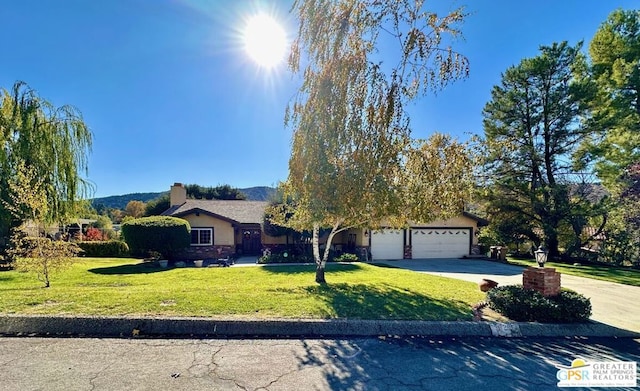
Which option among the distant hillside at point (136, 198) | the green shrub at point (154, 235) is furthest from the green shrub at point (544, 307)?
the distant hillside at point (136, 198)

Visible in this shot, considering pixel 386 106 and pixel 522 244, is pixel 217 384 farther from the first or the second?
pixel 522 244

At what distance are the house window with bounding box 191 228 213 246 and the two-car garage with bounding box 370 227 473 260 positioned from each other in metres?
9.92

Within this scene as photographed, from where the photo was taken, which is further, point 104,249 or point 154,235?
point 104,249

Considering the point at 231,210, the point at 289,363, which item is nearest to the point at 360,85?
the point at 289,363

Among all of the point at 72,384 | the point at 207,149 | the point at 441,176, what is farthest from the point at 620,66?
the point at 72,384

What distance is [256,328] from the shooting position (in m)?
4.99

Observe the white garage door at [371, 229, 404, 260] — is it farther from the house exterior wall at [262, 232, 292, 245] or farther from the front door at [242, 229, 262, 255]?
the front door at [242, 229, 262, 255]

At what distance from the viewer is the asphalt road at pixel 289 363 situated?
346cm

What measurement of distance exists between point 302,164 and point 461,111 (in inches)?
302

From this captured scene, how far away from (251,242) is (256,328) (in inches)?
707

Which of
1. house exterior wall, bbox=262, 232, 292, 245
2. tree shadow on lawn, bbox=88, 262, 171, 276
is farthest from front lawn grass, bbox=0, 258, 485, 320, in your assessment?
house exterior wall, bbox=262, 232, 292, 245

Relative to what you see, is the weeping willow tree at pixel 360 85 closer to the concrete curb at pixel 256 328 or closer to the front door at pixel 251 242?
the concrete curb at pixel 256 328

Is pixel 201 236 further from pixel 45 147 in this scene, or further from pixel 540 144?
pixel 540 144

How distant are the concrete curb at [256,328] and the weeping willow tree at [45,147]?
33.0ft
